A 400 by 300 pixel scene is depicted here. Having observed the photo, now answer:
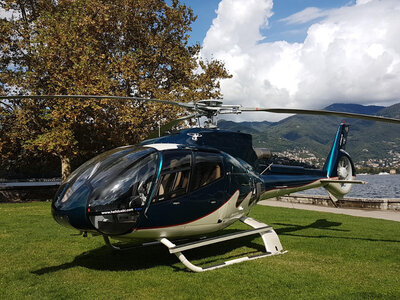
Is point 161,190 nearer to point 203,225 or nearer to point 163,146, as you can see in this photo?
point 163,146

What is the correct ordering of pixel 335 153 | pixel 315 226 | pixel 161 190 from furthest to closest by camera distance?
pixel 315 226 < pixel 335 153 < pixel 161 190

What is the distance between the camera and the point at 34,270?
258 inches

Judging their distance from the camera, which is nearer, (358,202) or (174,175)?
(174,175)

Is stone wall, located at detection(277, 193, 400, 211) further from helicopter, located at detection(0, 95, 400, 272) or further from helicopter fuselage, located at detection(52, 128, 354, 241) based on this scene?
helicopter fuselage, located at detection(52, 128, 354, 241)

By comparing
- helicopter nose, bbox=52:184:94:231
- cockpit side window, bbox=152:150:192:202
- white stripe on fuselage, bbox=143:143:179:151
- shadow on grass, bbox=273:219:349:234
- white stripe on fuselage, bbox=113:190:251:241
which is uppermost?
white stripe on fuselage, bbox=143:143:179:151

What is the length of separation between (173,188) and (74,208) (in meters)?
1.74

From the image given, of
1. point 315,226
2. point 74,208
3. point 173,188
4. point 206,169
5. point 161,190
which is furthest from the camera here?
point 315,226

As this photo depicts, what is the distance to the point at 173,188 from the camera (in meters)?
6.16

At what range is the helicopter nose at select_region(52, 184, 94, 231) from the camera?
5.48m

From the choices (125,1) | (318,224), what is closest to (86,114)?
(125,1)

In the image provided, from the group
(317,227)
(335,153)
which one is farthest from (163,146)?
(317,227)

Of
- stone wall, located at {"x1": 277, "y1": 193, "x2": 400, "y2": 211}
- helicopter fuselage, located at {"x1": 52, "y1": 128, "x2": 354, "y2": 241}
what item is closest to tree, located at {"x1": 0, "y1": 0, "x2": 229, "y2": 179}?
stone wall, located at {"x1": 277, "y1": 193, "x2": 400, "y2": 211}

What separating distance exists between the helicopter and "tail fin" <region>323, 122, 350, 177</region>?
3.95 m

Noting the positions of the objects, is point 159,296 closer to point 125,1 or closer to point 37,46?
point 37,46
